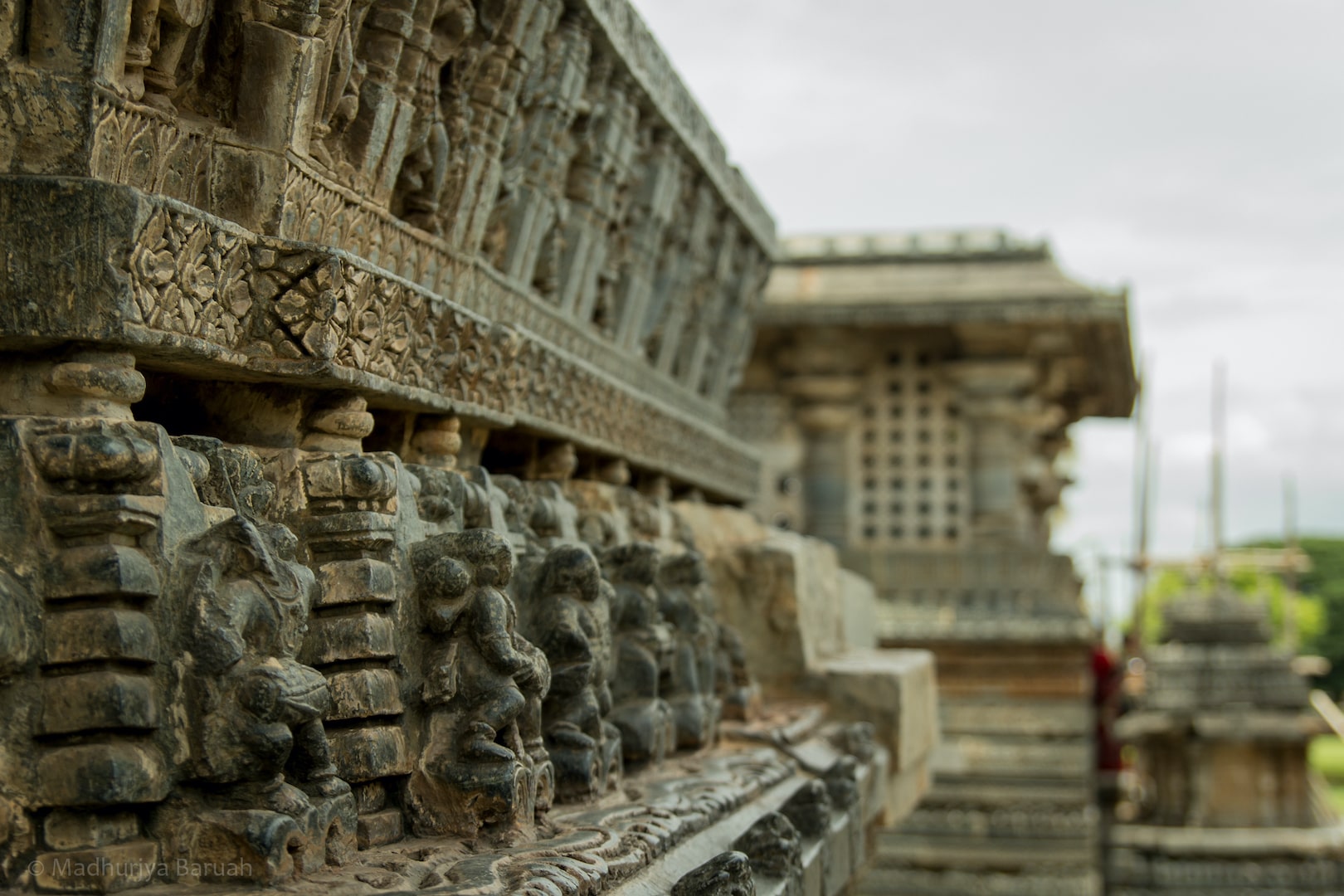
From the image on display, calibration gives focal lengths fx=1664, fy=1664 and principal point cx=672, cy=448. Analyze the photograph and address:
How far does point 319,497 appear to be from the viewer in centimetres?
396

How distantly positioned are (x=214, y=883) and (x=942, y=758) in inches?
408

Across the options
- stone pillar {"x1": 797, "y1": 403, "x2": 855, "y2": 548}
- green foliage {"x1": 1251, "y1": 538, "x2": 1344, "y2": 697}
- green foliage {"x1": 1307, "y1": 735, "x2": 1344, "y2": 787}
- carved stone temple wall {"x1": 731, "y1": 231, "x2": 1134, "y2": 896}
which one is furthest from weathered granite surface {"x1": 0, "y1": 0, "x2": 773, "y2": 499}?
green foliage {"x1": 1251, "y1": 538, "x2": 1344, "y2": 697}

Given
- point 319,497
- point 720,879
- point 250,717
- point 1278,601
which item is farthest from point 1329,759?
point 250,717

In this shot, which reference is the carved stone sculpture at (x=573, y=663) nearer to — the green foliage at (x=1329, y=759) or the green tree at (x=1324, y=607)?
the green foliage at (x=1329, y=759)

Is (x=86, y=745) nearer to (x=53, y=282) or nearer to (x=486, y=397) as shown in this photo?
(x=53, y=282)

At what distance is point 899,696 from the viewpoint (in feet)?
27.1

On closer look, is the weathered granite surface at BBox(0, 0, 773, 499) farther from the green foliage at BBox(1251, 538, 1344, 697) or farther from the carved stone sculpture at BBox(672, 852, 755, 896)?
the green foliage at BBox(1251, 538, 1344, 697)

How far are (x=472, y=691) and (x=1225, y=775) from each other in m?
15.9

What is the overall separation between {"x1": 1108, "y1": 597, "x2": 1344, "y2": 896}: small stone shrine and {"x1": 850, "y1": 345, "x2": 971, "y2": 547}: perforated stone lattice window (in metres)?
5.41

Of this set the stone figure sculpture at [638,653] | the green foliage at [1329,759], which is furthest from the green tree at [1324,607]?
the stone figure sculpture at [638,653]

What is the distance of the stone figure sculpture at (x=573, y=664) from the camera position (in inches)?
182

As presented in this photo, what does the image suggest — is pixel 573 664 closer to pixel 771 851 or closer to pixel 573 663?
pixel 573 663

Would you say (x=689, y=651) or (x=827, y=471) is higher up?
(x=827, y=471)

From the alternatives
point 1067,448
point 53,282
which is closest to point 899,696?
point 53,282
